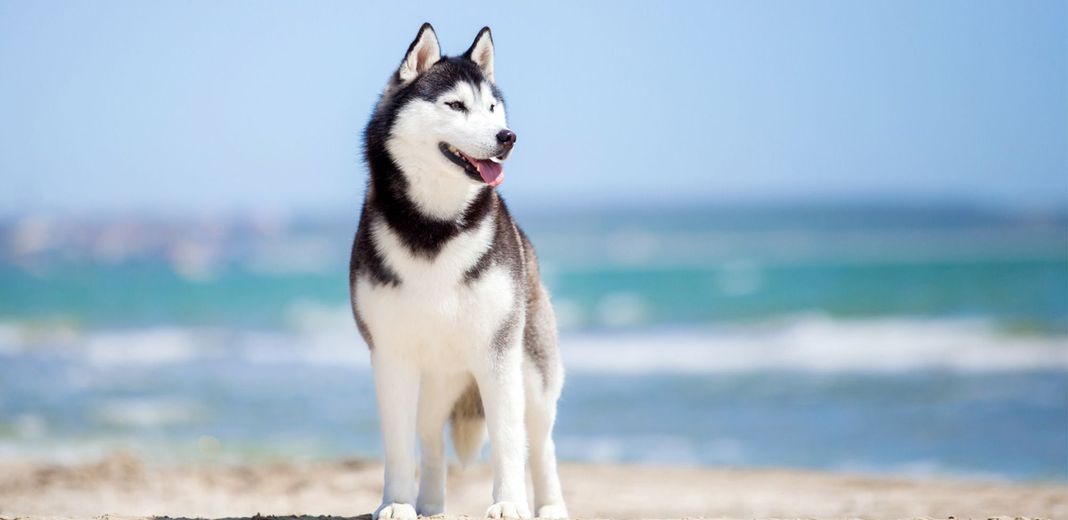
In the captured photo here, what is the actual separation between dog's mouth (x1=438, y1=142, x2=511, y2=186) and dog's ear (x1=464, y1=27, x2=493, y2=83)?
1.75 feet

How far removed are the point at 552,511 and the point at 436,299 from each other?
1571 mm

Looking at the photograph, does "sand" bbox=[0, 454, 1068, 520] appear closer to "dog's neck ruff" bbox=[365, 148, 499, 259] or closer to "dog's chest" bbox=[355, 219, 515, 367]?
"dog's chest" bbox=[355, 219, 515, 367]

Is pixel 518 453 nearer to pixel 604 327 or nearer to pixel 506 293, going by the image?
pixel 506 293

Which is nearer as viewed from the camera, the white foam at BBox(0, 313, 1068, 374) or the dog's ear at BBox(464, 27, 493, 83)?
the dog's ear at BBox(464, 27, 493, 83)

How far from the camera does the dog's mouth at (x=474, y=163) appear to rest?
5152 mm

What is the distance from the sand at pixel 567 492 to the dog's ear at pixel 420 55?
3.61 m

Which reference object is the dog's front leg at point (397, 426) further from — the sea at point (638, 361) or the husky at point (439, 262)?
the sea at point (638, 361)

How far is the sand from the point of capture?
26.3 ft

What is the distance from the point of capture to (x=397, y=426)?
5434 mm

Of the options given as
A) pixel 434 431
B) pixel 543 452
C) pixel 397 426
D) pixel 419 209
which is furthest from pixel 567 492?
pixel 419 209

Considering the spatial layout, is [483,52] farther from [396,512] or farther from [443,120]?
[396,512]

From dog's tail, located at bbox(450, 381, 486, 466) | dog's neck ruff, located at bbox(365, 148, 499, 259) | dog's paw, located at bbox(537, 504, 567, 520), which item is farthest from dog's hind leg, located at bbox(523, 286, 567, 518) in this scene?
dog's neck ruff, located at bbox(365, 148, 499, 259)

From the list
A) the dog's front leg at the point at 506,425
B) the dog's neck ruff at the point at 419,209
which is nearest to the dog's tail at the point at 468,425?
the dog's front leg at the point at 506,425

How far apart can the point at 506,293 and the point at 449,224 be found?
1.33 feet
